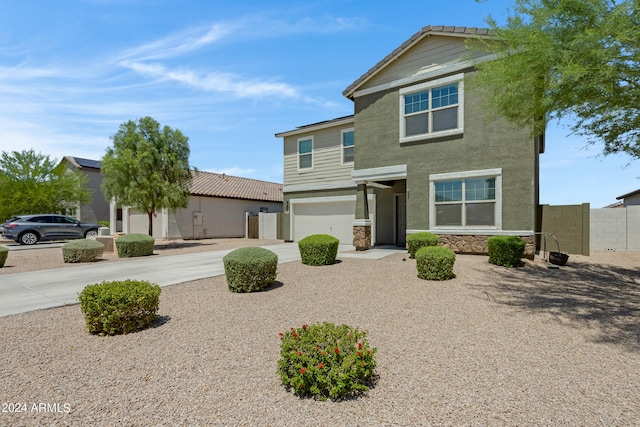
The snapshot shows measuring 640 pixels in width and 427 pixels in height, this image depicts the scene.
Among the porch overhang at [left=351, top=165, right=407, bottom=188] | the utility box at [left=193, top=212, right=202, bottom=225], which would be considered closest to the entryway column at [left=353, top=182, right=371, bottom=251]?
the porch overhang at [left=351, top=165, right=407, bottom=188]

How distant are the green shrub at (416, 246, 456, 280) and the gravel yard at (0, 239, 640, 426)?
2.13 feet

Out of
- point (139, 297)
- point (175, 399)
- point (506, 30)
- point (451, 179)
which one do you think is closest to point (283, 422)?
point (175, 399)

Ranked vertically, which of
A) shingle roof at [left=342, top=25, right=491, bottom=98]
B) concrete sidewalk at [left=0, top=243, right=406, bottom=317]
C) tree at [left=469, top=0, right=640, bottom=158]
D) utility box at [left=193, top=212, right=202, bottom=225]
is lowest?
concrete sidewalk at [left=0, top=243, right=406, bottom=317]

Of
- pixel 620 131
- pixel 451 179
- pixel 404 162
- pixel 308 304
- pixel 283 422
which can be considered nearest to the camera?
pixel 283 422

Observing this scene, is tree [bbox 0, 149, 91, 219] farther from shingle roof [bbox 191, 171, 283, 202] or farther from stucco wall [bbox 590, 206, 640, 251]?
stucco wall [bbox 590, 206, 640, 251]

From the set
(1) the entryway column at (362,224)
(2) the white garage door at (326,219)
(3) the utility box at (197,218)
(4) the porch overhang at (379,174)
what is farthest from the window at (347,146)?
(3) the utility box at (197,218)

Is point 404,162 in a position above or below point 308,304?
above

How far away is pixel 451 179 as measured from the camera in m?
12.5

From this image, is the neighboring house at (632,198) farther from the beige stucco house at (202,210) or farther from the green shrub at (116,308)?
the green shrub at (116,308)

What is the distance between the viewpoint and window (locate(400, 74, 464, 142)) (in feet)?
40.5

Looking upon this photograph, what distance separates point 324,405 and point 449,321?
3111 millimetres

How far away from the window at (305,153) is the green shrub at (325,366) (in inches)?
606

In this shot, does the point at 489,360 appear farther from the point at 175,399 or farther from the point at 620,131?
the point at 620,131

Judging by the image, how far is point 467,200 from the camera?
1225 centimetres
